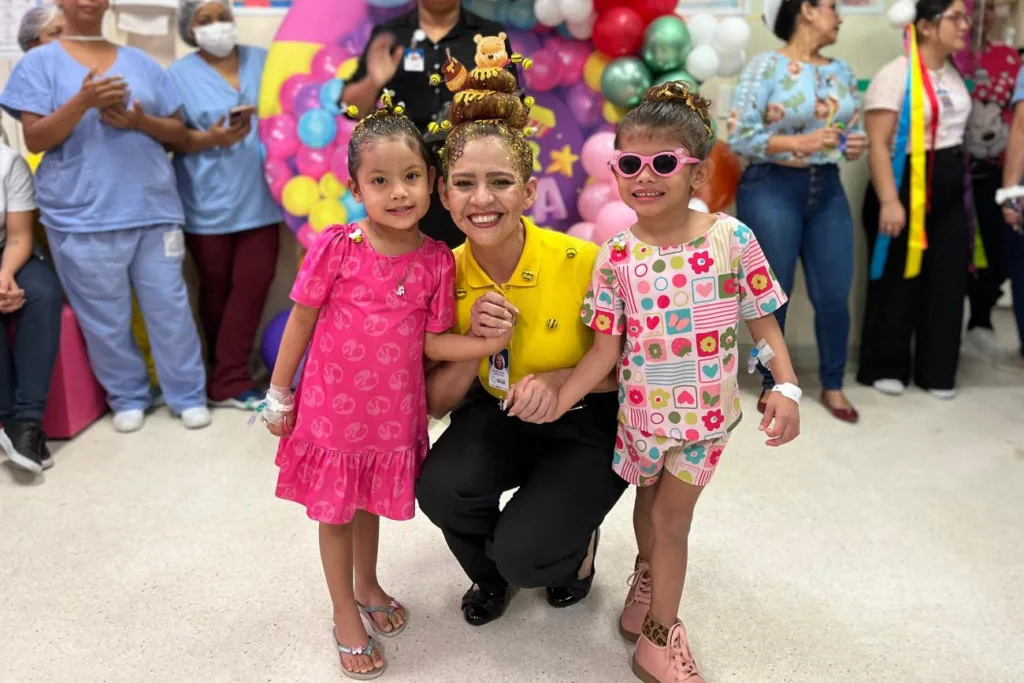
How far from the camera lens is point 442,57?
8.64ft

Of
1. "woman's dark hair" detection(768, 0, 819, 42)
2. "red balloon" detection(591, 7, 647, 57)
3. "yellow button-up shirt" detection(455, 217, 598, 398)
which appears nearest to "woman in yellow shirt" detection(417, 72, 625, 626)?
"yellow button-up shirt" detection(455, 217, 598, 398)

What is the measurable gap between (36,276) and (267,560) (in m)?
1.42

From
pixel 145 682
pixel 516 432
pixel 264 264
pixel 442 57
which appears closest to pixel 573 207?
pixel 442 57

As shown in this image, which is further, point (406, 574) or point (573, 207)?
point (573, 207)

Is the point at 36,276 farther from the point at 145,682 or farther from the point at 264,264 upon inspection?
the point at 145,682

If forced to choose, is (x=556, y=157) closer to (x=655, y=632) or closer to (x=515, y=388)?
(x=515, y=388)

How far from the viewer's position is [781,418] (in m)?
1.40

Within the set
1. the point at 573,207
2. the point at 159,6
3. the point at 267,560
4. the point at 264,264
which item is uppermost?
the point at 159,6

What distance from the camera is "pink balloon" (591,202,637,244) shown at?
2.70 meters

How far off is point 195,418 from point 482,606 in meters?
1.61

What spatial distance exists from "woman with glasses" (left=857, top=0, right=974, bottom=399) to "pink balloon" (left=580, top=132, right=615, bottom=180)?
106cm

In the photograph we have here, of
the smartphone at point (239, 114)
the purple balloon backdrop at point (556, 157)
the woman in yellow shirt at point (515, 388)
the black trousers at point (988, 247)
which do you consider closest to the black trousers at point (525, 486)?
→ the woman in yellow shirt at point (515, 388)

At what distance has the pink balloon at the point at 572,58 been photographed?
288cm

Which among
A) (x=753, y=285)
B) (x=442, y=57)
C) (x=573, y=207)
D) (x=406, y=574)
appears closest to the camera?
(x=753, y=285)
